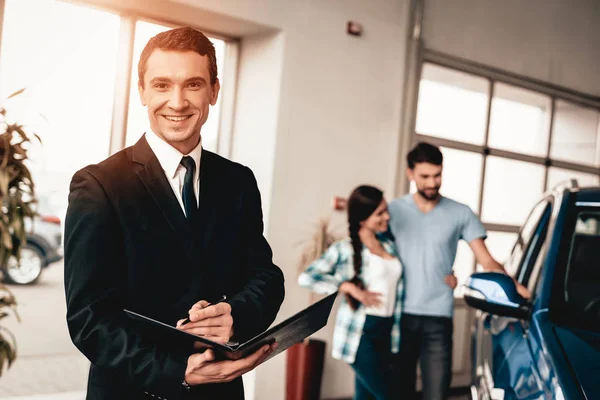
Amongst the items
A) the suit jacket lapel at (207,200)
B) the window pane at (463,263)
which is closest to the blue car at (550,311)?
the suit jacket lapel at (207,200)

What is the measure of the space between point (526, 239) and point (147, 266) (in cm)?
188

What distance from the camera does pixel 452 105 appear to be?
550 cm

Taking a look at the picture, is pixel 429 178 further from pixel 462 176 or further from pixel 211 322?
pixel 462 176

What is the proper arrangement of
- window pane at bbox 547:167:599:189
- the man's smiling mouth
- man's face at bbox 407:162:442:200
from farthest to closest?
1. window pane at bbox 547:167:599:189
2. man's face at bbox 407:162:442:200
3. the man's smiling mouth

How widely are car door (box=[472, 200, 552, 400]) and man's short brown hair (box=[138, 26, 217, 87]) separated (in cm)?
113

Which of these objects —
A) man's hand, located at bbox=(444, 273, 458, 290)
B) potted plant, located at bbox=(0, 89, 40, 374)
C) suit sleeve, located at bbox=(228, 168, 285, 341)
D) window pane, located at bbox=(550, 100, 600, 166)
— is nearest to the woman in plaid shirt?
man's hand, located at bbox=(444, 273, 458, 290)

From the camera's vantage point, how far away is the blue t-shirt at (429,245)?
10.9ft

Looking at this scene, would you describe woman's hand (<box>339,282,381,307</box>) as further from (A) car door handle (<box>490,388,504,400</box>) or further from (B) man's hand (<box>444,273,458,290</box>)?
(A) car door handle (<box>490,388,504,400</box>)

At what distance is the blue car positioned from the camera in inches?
67.2

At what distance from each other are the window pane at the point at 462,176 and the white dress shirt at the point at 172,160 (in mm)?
4363

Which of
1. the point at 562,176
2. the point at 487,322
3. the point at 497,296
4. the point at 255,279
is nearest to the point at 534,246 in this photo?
the point at 487,322

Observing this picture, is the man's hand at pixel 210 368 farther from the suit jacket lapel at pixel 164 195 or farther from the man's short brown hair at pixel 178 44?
the man's short brown hair at pixel 178 44

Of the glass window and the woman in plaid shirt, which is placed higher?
the glass window

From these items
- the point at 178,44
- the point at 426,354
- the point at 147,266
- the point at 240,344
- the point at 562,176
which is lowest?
the point at 426,354
